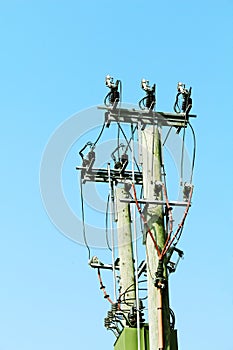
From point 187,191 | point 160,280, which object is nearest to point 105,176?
point 187,191

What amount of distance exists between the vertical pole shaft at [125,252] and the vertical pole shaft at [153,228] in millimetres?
2980

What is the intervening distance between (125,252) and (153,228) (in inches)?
146

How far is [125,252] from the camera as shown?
43.7 feet

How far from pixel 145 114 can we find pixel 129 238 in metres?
3.71

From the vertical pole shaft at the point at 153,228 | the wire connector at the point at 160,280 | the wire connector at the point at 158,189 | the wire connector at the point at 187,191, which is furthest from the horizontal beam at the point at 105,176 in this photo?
the wire connector at the point at 160,280

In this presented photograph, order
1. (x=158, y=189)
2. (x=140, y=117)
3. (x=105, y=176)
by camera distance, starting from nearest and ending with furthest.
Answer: (x=158, y=189) → (x=140, y=117) → (x=105, y=176)

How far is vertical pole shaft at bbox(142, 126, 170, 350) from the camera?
30.2 feet

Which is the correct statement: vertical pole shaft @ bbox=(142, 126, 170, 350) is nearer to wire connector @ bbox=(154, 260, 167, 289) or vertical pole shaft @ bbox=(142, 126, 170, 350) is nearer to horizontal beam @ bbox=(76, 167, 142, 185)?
wire connector @ bbox=(154, 260, 167, 289)

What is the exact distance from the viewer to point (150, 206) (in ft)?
32.3

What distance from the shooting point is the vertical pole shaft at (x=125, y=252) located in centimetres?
1289

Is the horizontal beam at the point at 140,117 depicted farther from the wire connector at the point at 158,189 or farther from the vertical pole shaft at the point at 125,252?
the vertical pole shaft at the point at 125,252

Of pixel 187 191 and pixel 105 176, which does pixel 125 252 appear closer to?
pixel 105 176

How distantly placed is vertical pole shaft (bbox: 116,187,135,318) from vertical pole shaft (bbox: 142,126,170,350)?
2.98m

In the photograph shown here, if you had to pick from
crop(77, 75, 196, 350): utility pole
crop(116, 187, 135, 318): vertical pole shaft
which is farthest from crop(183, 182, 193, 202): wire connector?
crop(116, 187, 135, 318): vertical pole shaft
